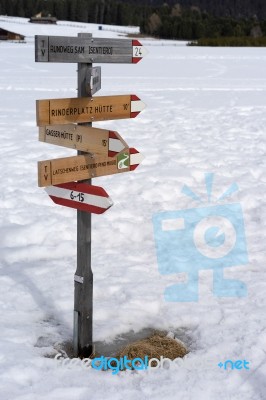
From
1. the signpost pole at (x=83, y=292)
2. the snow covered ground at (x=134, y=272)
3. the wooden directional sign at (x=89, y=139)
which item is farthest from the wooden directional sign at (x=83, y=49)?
the snow covered ground at (x=134, y=272)

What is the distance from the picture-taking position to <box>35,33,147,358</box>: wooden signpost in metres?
3.63

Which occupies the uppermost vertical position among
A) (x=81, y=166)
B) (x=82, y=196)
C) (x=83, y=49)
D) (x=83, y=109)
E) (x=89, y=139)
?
(x=83, y=49)

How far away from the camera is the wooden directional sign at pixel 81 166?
370cm

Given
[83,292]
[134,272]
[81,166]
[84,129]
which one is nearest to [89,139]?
[84,129]

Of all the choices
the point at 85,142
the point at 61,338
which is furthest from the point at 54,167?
the point at 61,338

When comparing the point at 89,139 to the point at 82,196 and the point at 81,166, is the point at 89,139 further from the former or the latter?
the point at 82,196

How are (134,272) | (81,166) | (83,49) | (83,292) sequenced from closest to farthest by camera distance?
(83,49)
(81,166)
(83,292)
(134,272)

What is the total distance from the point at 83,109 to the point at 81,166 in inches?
14.3

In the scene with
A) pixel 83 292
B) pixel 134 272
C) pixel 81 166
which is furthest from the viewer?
pixel 134 272

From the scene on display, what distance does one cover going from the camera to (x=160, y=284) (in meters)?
5.25

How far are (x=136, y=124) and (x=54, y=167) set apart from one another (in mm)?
8312

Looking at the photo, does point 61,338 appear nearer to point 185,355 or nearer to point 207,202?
point 185,355

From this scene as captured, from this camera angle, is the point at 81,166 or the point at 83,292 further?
the point at 83,292

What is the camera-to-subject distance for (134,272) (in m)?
5.47
